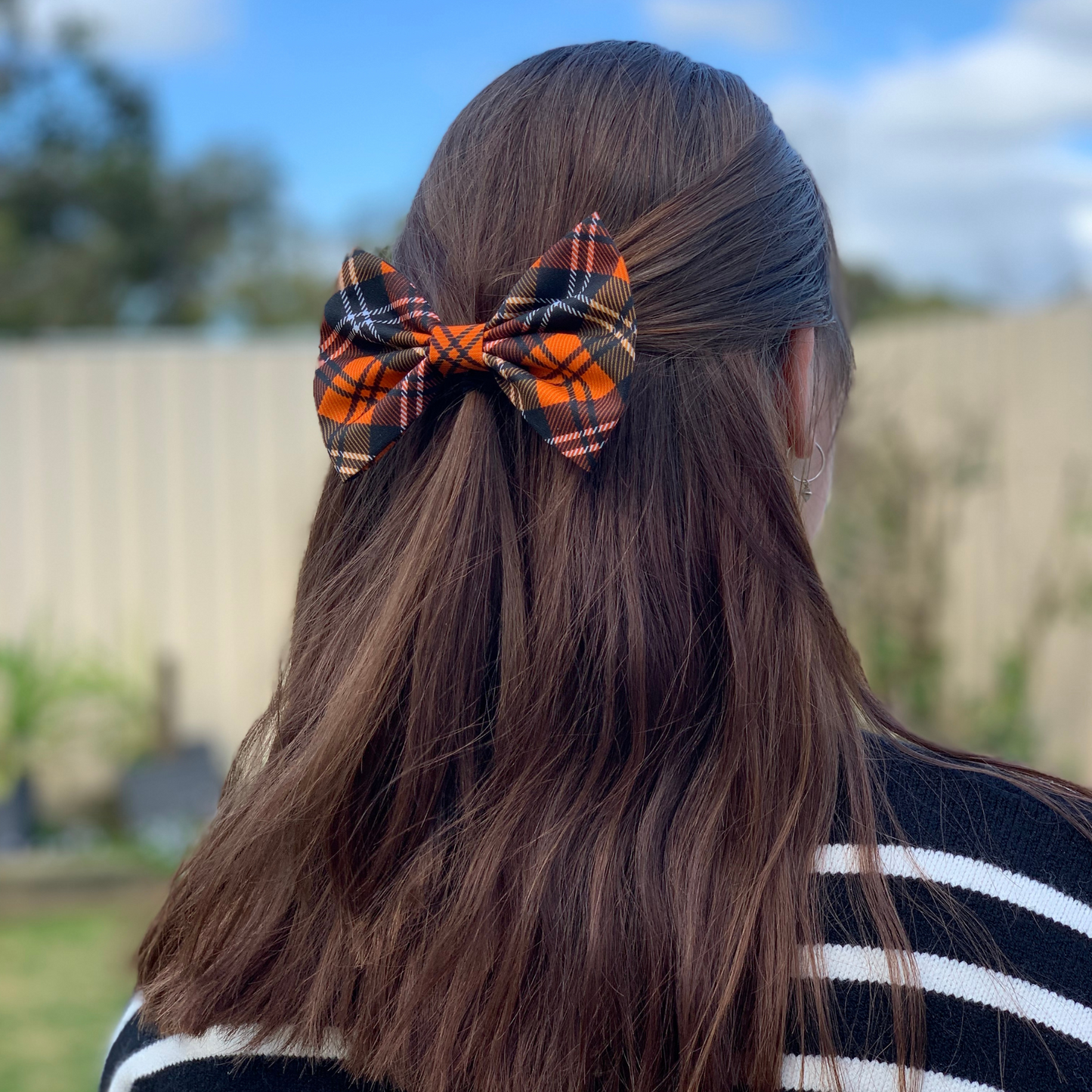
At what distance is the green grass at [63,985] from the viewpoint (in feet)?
9.49

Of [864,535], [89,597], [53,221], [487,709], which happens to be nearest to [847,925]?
[487,709]

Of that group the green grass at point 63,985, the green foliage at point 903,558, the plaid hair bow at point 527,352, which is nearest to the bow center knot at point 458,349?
the plaid hair bow at point 527,352

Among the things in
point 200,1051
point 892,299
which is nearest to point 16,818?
point 200,1051

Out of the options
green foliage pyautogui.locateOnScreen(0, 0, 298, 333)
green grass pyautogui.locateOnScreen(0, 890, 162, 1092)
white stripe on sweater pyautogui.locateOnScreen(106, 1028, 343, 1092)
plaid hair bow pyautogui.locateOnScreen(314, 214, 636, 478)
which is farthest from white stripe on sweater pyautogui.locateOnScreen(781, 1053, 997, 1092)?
green foliage pyautogui.locateOnScreen(0, 0, 298, 333)

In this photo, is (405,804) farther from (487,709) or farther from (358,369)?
(358,369)

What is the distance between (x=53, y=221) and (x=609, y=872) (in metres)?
13.4

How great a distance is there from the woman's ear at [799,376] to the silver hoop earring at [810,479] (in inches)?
2.4

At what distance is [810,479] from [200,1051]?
0.74m

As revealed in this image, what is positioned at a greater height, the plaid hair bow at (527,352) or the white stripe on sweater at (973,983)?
the plaid hair bow at (527,352)

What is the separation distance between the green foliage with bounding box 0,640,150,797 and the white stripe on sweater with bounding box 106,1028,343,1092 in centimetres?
379

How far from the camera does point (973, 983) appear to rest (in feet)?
2.66

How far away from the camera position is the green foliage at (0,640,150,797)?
443 centimetres

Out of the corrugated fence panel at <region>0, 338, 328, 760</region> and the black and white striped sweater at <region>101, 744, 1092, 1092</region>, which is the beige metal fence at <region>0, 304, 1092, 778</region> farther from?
the black and white striped sweater at <region>101, 744, 1092, 1092</region>

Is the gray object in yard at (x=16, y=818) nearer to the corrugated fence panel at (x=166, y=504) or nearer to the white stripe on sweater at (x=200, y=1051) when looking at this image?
the corrugated fence panel at (x=166, y=504)
